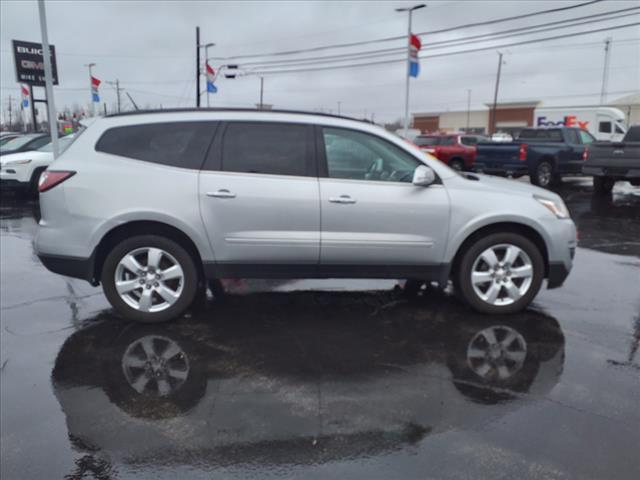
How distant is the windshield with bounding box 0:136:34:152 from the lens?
13.9 metres

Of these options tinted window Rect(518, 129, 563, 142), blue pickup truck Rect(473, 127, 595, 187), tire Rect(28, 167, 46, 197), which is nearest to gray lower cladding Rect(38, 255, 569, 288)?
tire Rect(28, 167, 46, 197)

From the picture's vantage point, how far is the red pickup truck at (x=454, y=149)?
Answer: 66.9ft

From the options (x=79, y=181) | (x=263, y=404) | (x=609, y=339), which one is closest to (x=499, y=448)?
(x=263, y=404)

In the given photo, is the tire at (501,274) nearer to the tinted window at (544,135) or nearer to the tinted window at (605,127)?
the tinted window at (544,135)

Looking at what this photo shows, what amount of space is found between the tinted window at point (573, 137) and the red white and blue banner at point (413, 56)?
Answer: 6.00 m

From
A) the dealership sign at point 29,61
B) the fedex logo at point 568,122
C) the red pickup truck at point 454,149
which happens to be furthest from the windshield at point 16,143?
the fedex logo at point 568,122

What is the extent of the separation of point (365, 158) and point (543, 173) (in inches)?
536

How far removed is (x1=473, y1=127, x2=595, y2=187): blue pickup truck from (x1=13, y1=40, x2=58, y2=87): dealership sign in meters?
13.4

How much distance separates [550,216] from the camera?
4707 mm

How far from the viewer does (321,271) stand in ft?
15.4

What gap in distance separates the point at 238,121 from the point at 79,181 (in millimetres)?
1461

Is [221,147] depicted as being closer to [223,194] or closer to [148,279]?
[223,194]

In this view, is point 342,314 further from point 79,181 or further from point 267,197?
point 79,181

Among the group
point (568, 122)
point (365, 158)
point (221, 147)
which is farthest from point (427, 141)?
point (568, 122)
